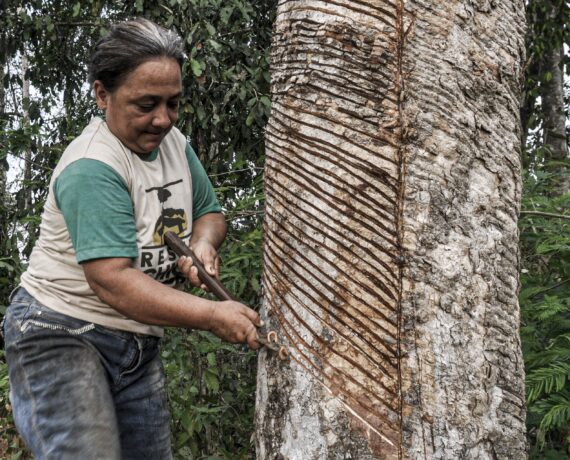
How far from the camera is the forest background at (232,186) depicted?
3068 mm

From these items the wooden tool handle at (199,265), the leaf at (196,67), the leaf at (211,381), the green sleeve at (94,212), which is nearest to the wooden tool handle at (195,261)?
the wooden tool handle at (199,265)

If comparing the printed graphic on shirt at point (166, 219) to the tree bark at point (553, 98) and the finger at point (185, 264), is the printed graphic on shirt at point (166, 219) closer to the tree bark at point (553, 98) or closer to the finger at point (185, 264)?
the finger at point (185, 264)

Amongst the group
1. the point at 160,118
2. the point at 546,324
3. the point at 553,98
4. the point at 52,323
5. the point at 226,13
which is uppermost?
the point at 226,13

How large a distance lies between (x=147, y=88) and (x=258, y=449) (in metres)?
1.03

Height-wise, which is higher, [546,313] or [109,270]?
[109,270]

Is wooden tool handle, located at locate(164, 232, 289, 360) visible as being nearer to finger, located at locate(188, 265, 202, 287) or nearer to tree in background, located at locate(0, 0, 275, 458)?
finger, located at locate(188, 265, 202, 287)

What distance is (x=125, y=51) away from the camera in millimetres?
2088

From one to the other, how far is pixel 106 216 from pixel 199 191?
2.09ft

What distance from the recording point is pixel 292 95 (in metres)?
1.99

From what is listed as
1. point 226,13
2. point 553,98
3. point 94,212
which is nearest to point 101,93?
point 94,212

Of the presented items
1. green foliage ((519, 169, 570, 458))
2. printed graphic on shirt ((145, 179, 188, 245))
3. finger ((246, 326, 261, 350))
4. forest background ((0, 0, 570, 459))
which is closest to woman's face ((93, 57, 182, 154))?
printed graphic on shirt ((145, 179, 188, 245))

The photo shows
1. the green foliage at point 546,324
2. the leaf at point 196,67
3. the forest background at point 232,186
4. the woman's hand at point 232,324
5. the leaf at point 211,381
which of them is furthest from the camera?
the leaf at point 196,67

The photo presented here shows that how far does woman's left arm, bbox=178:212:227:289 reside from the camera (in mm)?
2229

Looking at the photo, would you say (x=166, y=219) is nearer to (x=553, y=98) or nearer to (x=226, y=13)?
(x=226, y=13)
